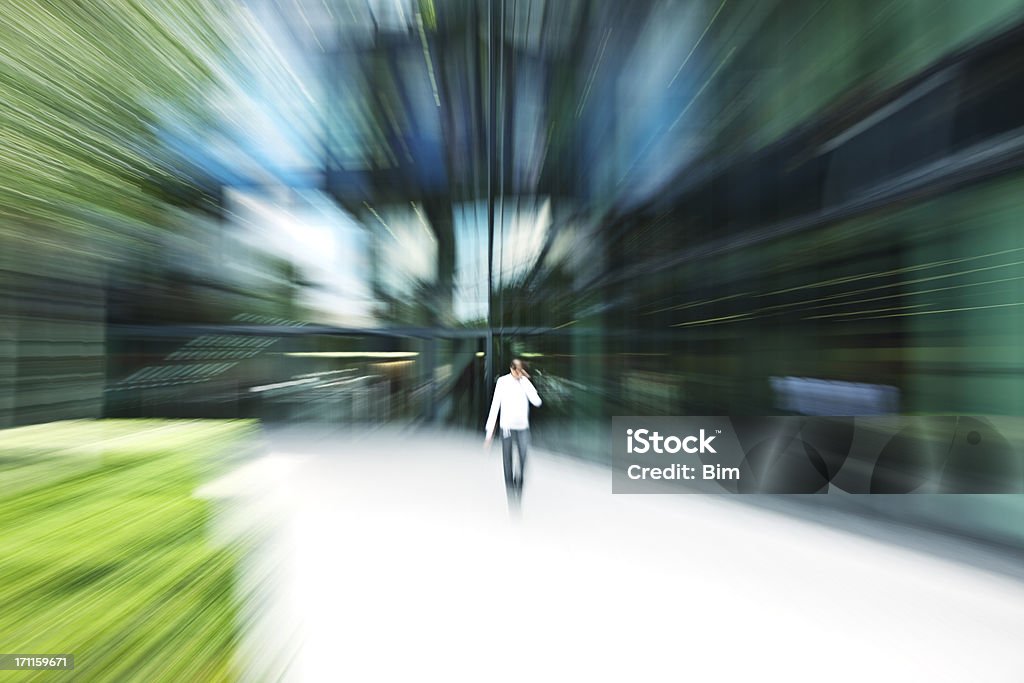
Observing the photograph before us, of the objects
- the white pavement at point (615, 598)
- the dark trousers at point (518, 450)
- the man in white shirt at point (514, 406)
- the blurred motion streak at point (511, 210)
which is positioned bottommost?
the white pavement at point (615, 598)

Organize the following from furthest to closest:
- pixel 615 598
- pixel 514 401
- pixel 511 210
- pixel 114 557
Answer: pixel 511 210, pixel 514 401, pixel 615 598, pixel 114 557

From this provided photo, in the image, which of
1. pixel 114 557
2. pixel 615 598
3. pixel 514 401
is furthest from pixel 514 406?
pixel 114 557

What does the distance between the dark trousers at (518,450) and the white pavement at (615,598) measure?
0.42 metres

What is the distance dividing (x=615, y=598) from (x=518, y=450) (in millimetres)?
1898

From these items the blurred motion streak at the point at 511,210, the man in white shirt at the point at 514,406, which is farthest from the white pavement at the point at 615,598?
the blurred motion streak at the point at 511,210

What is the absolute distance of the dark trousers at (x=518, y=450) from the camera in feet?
16.7

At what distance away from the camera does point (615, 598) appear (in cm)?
349

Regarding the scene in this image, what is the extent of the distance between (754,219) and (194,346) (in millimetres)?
11103

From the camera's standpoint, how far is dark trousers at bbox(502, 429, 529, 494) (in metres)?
5.09

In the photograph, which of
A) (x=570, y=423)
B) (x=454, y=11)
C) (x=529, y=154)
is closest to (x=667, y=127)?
(x=529, y=154)

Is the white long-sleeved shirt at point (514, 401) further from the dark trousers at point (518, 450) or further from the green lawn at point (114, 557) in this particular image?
the green lawn at point (114, 557)

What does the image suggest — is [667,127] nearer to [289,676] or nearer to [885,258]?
[885,258]

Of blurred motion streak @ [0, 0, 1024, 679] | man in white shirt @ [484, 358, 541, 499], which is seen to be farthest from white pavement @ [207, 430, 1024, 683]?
blurred motion streak @ [0, 0, 1024, 679]

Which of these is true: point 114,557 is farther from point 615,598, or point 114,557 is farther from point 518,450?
point 518,450
